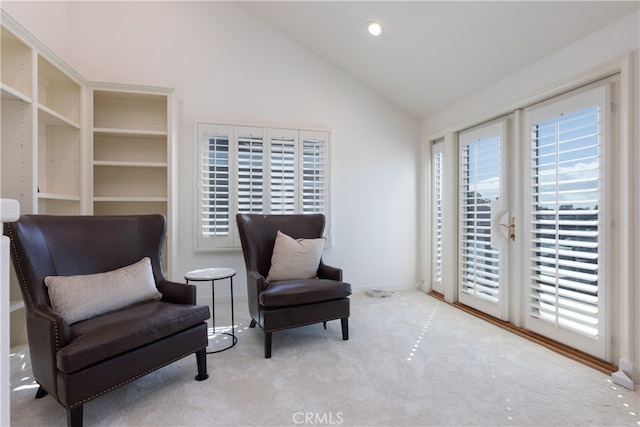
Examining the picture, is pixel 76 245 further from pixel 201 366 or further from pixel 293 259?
pixel 293 259

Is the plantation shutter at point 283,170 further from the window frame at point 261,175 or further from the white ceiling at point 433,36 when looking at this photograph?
the white ceiling at point 433,36

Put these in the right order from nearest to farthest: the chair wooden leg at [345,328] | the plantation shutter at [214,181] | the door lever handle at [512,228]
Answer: the chair wooden leg at [345,328] → the door lever handle at [512,228] → the plantation shutter at [214,181]

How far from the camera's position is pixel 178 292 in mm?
2023

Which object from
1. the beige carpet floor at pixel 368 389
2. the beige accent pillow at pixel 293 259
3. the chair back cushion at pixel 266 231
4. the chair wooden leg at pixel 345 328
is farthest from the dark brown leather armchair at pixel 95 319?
the chair wooden leg at pixel 345 328

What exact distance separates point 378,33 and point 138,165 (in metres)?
2.71

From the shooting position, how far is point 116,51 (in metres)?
3.19

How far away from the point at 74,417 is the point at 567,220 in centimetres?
329

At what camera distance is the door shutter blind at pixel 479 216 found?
2949mm

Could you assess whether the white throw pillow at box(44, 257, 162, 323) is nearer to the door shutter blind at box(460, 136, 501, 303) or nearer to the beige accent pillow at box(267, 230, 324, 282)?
the beige accent pillow at box(267, 230, 324, 282)

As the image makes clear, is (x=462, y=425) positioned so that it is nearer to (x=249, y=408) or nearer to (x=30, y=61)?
(x=249, y=408)

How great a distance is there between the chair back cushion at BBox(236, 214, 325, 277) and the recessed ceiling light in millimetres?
1908

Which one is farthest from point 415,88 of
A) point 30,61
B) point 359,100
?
point 30,61

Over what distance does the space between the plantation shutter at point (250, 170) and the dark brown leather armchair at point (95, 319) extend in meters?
1.28

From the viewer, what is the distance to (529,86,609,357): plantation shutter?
2066 mm
